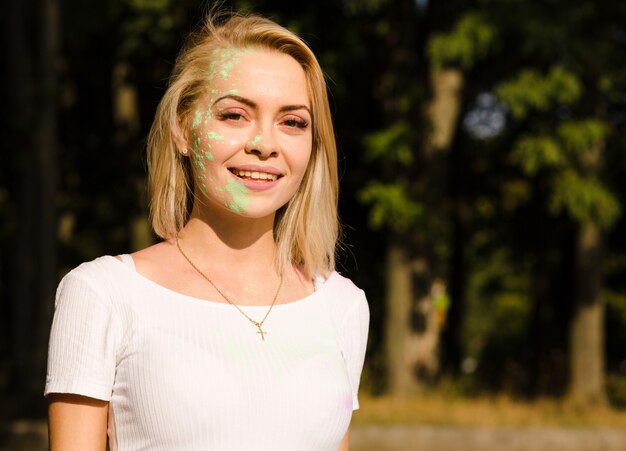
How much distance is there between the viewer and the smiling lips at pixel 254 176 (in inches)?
92.4

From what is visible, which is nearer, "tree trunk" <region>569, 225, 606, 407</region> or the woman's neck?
the woman's neck

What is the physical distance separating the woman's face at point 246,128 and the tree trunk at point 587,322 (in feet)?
46.1

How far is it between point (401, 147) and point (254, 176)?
12.2 meters

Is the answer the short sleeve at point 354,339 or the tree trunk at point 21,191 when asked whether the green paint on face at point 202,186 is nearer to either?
the short sleeve at point 354,339

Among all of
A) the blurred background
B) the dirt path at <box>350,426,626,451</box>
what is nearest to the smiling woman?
the dirt path at <box>350,426,626,451</box>

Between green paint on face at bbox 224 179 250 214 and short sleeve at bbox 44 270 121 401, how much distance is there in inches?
14.2

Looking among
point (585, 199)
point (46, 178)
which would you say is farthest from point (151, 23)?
point (585, 199)

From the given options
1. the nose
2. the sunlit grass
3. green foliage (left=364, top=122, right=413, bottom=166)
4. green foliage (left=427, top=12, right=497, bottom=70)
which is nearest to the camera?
the nose

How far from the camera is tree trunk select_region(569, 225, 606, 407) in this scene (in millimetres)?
16062

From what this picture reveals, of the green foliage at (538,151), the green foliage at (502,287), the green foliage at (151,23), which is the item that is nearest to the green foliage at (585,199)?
the green foliage at (538,151)

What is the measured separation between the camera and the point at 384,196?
46.5 ft

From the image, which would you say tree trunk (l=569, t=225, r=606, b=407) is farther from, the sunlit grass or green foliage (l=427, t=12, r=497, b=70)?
green foliage (l=427, t=12, r=497, b=70)

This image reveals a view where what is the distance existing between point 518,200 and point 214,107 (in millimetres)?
20373

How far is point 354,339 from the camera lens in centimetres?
252
